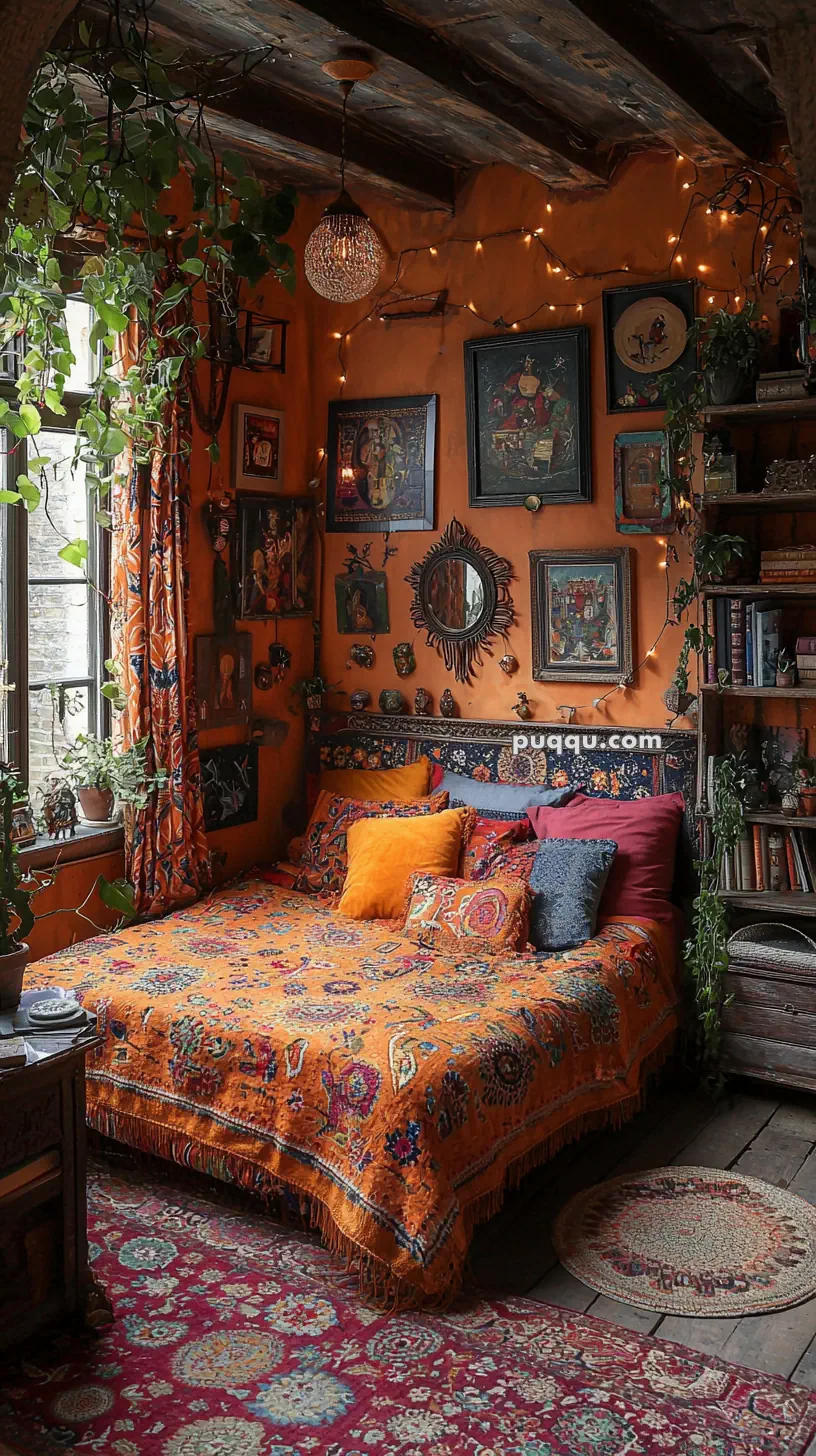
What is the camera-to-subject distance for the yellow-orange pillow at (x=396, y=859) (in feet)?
14.9

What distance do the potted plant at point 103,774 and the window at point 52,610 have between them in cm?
7

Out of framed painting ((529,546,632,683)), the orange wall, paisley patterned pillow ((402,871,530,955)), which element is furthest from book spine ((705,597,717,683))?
paisley patterned pillow ((402,871,530,955))

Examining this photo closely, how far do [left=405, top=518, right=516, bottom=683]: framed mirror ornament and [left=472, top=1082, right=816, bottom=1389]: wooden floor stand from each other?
72.7 inches

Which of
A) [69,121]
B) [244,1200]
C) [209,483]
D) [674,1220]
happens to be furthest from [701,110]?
[244,1200]

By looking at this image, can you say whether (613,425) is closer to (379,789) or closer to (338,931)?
(379,789)

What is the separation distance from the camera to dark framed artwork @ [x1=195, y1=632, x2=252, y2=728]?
4855 mm

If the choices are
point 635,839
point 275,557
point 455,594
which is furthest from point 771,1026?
point 275,557

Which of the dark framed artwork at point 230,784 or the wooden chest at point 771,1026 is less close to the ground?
the dark framed artwork at point 230,784

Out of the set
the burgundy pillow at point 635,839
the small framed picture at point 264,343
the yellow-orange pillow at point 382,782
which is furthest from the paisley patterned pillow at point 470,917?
the small framed picture at point 264,343

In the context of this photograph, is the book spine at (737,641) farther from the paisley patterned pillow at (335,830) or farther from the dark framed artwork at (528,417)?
the paisley patterned pillow at (335,830)

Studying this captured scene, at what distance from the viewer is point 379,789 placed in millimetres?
5145

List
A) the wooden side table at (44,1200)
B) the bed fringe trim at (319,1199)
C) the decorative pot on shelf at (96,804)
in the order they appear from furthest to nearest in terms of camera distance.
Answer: the decorative pot on shelf at (96,804)
the bed fringe trim at (319,1199)
the wooden side table at (44,1200)

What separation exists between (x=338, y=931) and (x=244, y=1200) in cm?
108

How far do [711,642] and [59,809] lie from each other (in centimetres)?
228
